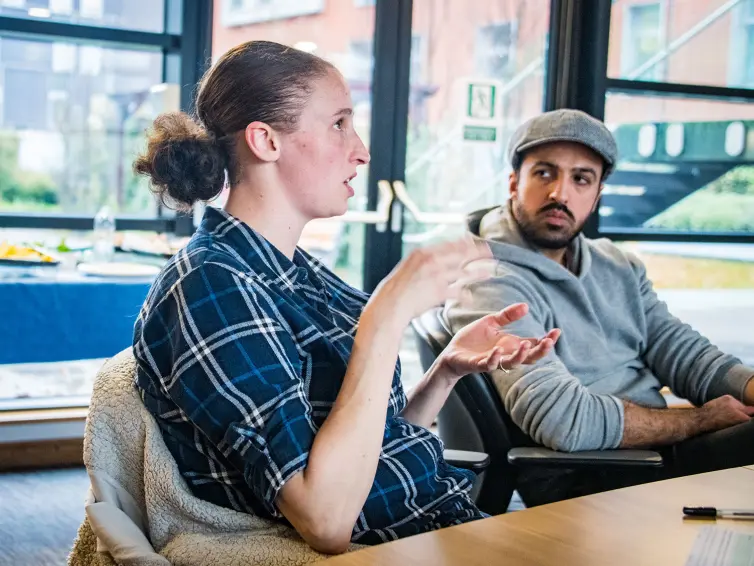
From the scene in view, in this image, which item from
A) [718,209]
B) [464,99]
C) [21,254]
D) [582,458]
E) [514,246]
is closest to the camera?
[582,458]

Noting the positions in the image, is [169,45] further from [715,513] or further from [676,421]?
[715,513]

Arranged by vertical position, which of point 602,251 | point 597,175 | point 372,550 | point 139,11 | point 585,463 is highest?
point 139,11

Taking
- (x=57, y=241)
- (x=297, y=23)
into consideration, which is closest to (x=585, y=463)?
(x=57, y=241)

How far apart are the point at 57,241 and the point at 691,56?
3175mm

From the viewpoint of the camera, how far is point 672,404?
469 cm

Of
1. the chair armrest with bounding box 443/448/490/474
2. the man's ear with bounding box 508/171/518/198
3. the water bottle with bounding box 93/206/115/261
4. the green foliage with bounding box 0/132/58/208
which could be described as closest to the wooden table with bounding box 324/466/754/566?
the chair armrest with bounding box 443/448/490/474

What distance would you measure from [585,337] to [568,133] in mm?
538

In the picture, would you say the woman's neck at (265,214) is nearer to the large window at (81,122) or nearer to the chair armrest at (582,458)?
the chair armrest at (582,458)

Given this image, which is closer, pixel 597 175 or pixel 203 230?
pixel 203 230

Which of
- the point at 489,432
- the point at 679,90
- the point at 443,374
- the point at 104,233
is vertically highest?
the point at 679,90

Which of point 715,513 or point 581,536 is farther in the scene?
point 715,513

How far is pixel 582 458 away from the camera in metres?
2.14

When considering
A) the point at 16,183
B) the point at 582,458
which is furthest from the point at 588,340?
the point at 16,183

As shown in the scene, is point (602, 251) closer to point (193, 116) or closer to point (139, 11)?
point (193, 116)
